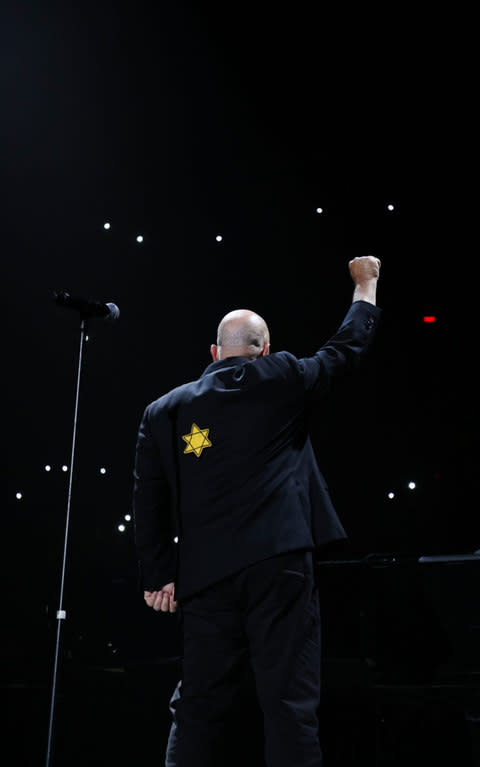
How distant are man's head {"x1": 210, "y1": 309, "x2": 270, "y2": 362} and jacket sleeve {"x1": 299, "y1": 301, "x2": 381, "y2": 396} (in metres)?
0.12

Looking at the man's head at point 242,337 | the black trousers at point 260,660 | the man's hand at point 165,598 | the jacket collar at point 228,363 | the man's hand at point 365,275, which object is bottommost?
the black trousers at point 260,660

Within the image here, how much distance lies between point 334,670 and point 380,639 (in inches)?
20.8

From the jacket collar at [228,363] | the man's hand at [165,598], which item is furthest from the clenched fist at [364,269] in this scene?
the man's hand at [165,598]

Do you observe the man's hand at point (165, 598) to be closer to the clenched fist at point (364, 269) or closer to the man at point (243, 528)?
the man at point (243, 528)

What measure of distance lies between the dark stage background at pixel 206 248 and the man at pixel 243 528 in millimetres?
2121

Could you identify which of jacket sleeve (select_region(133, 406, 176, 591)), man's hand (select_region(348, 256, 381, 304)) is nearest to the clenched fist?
man's hand (select_region(348, 256, 381, 304))

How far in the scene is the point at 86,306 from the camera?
7.30 ft

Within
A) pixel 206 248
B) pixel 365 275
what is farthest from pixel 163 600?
pixel 206 248

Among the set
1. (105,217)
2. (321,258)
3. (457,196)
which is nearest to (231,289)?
(321,258)

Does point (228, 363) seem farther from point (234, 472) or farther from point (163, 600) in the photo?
point (163, 600)

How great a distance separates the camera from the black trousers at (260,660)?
50.5 inches

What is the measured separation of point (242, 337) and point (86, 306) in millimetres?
800

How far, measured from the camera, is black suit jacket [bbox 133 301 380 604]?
55.3 inches

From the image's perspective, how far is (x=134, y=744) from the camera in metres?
2.55
